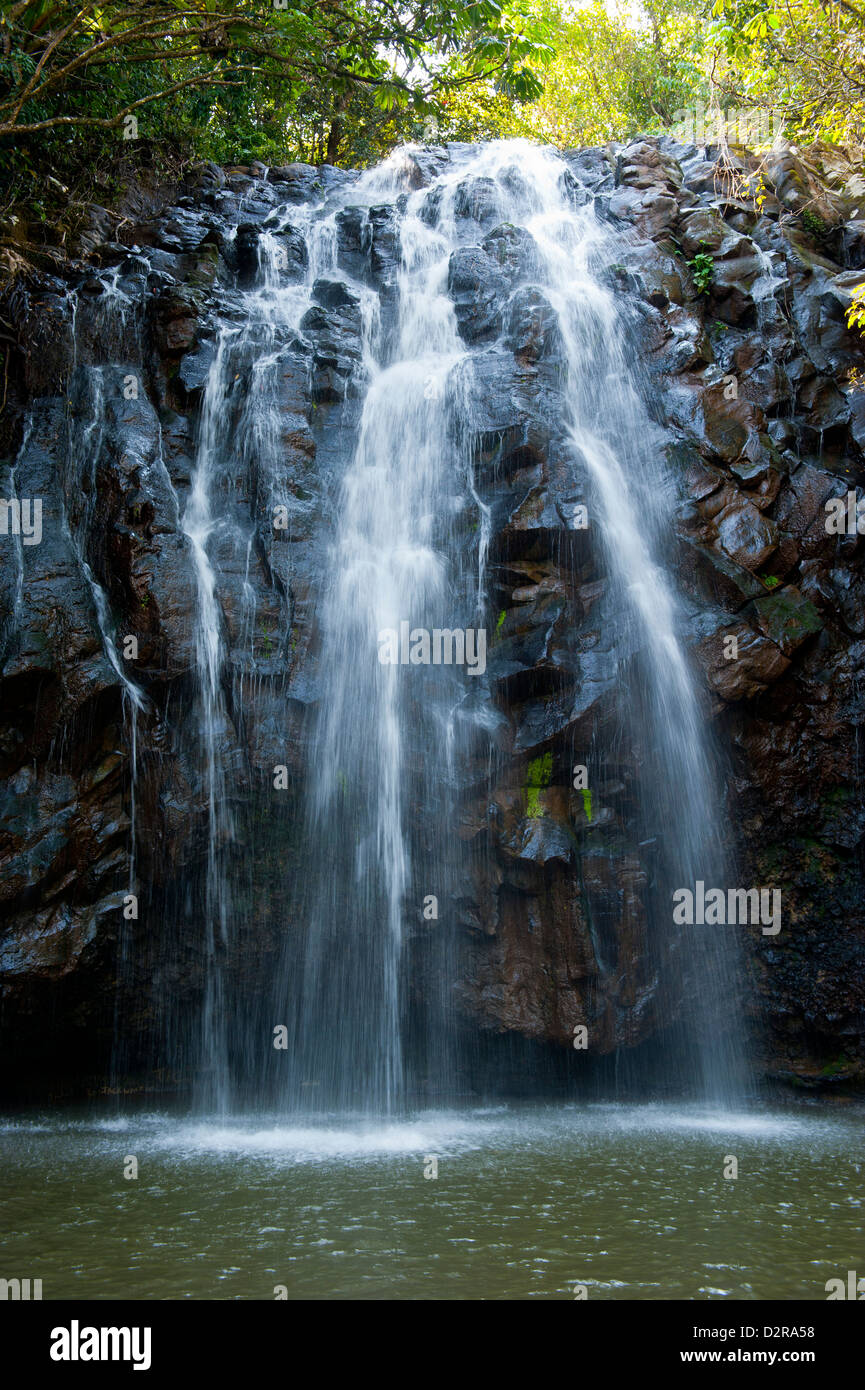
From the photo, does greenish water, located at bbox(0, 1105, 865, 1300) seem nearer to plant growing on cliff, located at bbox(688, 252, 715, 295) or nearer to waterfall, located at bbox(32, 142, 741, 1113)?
waterfall, located at bbox(32, 142, 741, 1113)

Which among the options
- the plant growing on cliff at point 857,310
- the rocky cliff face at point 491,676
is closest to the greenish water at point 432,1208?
the rocky cliff face at point 491,676

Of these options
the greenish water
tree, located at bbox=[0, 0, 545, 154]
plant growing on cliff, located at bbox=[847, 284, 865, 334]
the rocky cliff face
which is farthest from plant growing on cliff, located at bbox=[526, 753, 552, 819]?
tree, located at bbox=[0, 0, 545, 154]

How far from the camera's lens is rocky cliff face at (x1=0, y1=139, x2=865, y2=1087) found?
836 centimetres

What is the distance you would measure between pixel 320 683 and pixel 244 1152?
422 centimetres

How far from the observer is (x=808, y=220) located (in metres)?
12.7

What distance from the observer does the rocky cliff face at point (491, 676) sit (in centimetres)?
836

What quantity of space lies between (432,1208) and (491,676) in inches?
195

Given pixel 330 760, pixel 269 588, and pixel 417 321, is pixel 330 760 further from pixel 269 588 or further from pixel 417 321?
pixel 417 321

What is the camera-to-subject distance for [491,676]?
9.23m

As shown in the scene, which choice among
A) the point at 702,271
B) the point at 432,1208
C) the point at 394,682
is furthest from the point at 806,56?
the point at 432,1208

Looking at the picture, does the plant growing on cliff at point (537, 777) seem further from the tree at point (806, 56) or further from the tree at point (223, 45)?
the tree at point (806, 56)

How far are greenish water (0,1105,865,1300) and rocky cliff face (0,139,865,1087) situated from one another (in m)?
1.24

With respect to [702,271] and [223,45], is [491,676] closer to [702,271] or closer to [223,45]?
[702,271]
